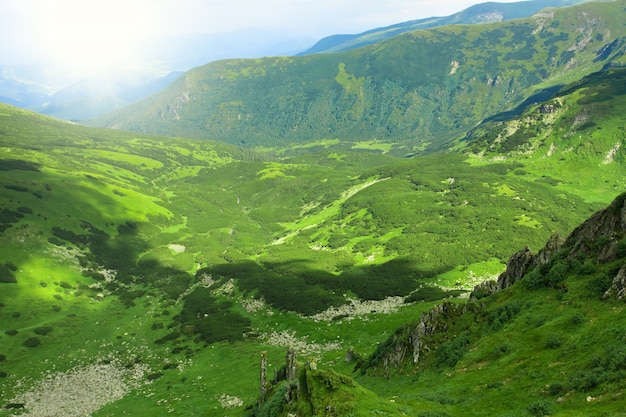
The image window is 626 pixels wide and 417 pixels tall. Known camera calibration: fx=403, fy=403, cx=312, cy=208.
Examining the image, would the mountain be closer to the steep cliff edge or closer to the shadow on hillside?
the steep cliff edge

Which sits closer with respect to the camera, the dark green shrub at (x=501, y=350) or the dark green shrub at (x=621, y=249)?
the dark green shrub at (x=621, y=249)

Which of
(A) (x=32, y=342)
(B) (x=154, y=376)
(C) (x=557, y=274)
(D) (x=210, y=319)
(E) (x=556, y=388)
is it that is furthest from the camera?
(D) (x=210, y=319)

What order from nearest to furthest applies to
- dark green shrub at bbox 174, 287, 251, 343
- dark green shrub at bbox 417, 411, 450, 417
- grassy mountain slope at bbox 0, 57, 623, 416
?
dark green shrub at bbox 417, 411, 450, 417 < grassy mountain slope at bbox 0, 57, 623, 416 < dark green shrub at bbox 174, 287, 251, 343

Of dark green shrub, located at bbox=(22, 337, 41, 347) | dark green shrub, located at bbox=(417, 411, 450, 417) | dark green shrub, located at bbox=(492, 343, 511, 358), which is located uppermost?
dark green shrub, located at bbox=(417, 411, 450, 417)

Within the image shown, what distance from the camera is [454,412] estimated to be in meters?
34.0

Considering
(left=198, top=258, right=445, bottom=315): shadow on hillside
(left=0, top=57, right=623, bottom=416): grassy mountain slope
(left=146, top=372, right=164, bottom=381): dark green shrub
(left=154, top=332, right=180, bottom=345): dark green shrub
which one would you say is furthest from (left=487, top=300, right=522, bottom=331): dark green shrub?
(left=154, top=332, right=180, bottom=345): dark green shrub

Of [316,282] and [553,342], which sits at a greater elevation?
[553,342]

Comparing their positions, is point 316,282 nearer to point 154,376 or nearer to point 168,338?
point 168,338

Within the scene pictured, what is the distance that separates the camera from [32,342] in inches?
4838

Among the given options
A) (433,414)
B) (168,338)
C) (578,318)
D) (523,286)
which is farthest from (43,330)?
(578,318)

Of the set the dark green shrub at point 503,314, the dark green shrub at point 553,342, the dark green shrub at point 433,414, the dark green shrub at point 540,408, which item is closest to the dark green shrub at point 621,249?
the dark green shrub at point 503,314

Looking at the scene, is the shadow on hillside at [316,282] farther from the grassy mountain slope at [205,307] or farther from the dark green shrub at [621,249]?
the dark green shrub at [621,249]

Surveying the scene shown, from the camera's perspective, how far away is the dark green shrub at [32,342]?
4798 inches

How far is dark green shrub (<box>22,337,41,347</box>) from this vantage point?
12188 cm
